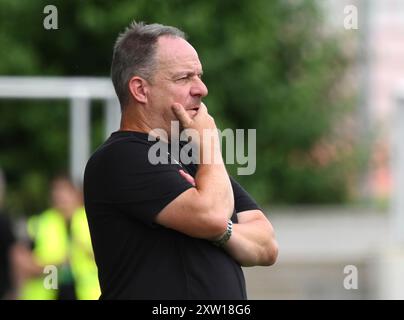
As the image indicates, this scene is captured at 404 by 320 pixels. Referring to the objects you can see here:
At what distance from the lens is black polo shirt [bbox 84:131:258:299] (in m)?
3.69

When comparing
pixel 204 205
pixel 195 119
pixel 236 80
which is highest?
pixel 236 80

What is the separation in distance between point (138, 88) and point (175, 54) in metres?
0.15

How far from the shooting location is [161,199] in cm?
368

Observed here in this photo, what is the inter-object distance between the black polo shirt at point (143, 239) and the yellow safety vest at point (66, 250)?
174 inches

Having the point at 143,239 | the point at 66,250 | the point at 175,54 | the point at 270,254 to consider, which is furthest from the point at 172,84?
the point at 66,250

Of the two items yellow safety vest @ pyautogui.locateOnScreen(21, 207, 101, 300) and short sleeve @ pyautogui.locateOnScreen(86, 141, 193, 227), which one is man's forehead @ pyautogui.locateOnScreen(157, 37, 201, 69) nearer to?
short sleeve @ pyautogui.locateOnScreen(86, 141, 193, 227)

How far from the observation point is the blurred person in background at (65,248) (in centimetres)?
841

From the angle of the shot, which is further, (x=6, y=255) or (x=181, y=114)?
(x=6, y=255)

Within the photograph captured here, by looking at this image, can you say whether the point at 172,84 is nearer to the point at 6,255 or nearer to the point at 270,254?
the point at 270,254

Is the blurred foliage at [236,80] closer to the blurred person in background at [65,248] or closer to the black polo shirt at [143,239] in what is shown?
the blurred person in background at [65,248]

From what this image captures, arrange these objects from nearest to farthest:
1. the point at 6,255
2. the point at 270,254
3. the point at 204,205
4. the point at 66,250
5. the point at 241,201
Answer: the point at 204,205, the point at 270,254, the point at 241,201, the point at 66,250, the point at 6,255

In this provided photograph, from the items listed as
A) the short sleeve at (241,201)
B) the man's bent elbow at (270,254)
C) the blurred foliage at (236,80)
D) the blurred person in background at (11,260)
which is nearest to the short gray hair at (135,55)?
the short sleeve at (241,201)

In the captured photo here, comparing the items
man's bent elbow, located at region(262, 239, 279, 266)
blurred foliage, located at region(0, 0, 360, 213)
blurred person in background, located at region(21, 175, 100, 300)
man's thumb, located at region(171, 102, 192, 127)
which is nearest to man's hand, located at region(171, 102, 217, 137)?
man's thumb, located at region(171, 102, 192, 127)
